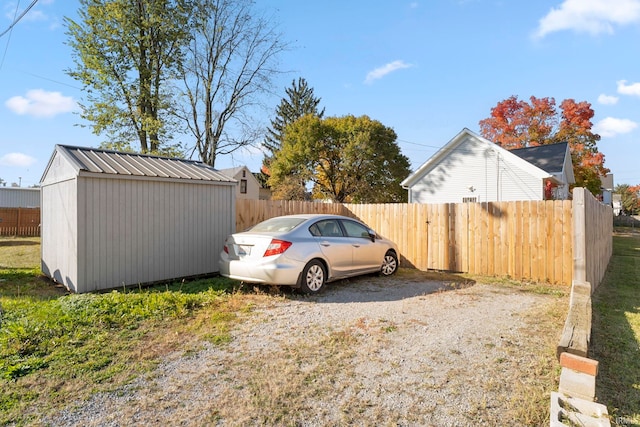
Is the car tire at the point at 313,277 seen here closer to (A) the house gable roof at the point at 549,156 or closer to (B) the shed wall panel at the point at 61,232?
(B) the shed wall panel at the point at 61,232

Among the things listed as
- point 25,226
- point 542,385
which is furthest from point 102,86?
point 542,385

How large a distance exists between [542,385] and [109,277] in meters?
6.79

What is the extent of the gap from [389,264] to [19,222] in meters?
23.4

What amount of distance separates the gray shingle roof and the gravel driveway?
15.4 metres

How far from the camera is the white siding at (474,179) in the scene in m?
16.1

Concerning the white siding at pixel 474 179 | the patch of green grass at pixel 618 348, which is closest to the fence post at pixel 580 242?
the patch of green grass at pixel 618 348

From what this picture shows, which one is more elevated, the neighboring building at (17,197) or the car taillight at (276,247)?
the neighboring building at (17,197)

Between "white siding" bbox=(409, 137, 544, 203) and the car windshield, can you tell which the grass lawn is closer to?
the car windshield

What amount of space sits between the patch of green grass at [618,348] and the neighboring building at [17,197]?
127ft

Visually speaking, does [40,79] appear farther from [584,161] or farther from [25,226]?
[584,161]

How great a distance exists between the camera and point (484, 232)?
820 centimetres

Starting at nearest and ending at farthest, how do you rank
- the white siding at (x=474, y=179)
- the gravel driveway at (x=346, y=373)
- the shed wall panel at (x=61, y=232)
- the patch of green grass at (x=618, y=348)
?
the gravel driveway at (x=346, y=373) < the patch of green grass at (x=618, y=348) < the shed wall panel at (x=61, y=232) < the white siding at (x=474, y=179)

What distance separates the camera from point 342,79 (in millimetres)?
14422

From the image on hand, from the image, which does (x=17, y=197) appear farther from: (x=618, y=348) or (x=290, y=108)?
(x=618, y=348)
